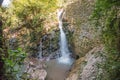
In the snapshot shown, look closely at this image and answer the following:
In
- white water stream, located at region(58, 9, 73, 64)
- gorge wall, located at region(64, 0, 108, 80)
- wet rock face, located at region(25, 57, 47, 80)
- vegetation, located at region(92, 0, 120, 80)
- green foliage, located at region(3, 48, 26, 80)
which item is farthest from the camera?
white water stream, located at region(58, 9, 73, 64)

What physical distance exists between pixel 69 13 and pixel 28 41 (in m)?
3.11

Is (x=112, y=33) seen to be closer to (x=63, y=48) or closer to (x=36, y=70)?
(x=36, y=70)

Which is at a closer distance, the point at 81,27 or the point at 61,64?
the point at 81,27

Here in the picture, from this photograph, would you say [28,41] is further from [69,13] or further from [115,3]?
[115,3]

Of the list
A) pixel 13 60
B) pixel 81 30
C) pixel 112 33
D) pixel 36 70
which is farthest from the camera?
pixel 81 30

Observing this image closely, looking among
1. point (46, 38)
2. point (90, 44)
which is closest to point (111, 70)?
point (90, 44)

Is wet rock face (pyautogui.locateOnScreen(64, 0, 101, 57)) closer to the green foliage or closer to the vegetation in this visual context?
the vegetation

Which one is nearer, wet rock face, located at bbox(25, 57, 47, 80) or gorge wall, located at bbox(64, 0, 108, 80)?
wet rock face, located at bbox(25, 57, 47, 80)

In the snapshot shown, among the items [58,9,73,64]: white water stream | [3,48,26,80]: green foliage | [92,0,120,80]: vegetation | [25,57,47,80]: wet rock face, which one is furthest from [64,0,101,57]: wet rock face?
[3,48,26,80]: green foliage

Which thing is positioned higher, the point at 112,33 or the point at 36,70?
the point at 112,33

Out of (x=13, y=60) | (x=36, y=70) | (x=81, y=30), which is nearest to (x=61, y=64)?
(x=36, y=70)

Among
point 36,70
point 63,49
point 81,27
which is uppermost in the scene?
point 81,27

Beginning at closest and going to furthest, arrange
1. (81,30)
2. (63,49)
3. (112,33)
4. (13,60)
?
1. (13,60)
2. (112,33)
3. (81,30)
4. (63,49)

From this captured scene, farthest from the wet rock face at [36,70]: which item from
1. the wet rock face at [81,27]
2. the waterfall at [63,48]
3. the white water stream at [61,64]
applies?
the wet rock face at [81,27]
